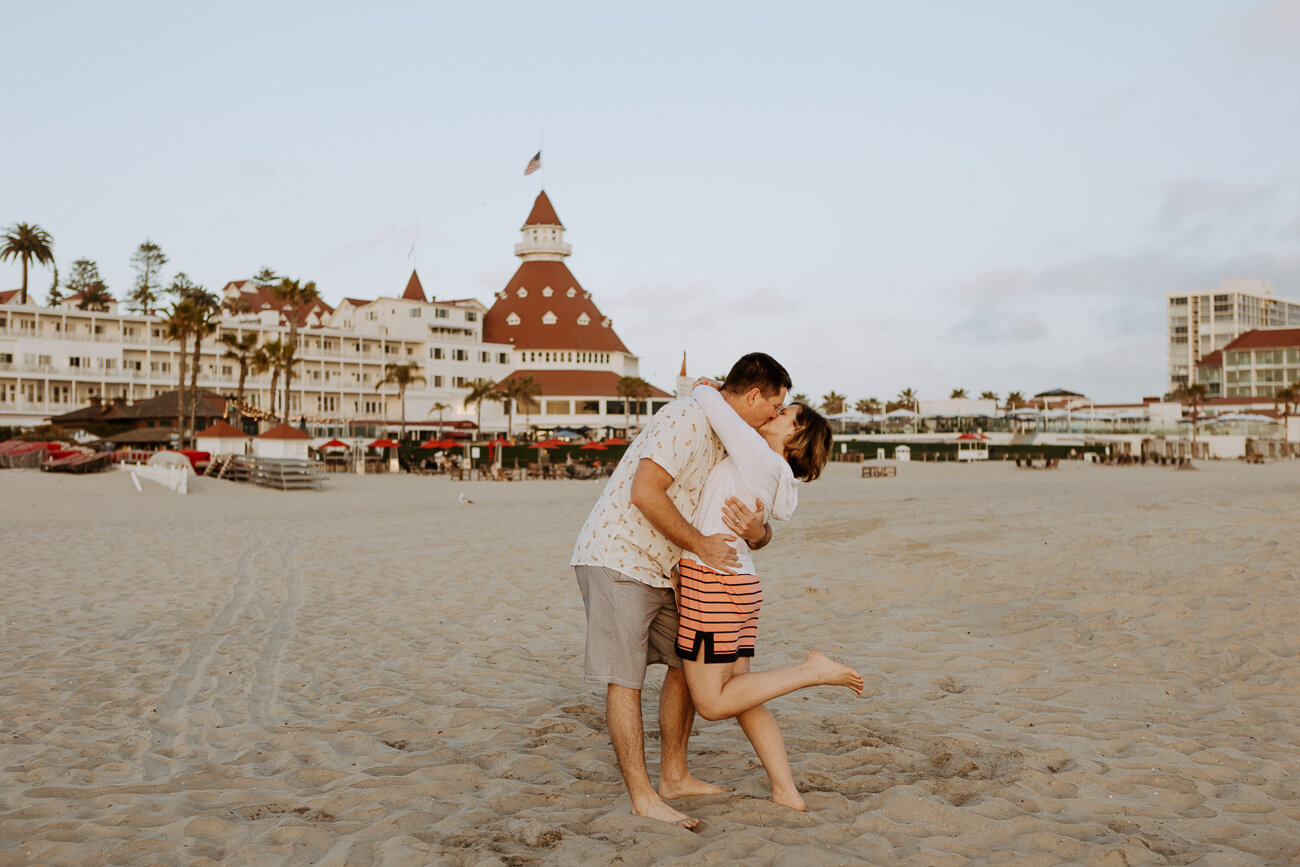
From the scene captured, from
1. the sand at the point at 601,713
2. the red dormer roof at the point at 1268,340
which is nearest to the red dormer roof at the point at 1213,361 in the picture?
the red dormer roof at the point at 1268,340

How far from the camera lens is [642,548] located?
3576mm

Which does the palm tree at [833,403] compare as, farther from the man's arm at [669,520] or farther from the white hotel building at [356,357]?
the man's arm at [669,520]

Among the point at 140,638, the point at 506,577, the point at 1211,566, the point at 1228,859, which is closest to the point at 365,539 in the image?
the point at 506,577

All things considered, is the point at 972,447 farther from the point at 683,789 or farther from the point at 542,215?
the point at 683,789

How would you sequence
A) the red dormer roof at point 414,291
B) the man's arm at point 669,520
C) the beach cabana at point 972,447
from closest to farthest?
the man's arm at point 669,520 < the beach cabana at point 972,447 < the red dormer roof at point 414,291

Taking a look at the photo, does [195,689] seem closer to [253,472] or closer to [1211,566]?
[1211,566]

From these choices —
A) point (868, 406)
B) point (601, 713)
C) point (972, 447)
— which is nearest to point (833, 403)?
point (868, 406)

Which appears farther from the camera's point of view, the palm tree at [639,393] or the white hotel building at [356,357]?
the palm tree at [639,393]

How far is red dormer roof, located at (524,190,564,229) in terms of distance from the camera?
89562 mm

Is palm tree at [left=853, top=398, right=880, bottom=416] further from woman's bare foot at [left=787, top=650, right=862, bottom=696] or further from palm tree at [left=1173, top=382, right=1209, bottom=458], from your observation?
woman's bare foot at [left=787, top=650, right=862, bottom=696]

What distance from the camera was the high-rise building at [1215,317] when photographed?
147 metres

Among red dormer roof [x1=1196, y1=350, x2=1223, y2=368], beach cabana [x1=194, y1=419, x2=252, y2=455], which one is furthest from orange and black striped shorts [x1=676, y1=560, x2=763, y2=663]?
red dormer roof [x1=1196, y1=350, x2=1223, y2=368]

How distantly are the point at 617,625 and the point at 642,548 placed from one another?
11.8 inches

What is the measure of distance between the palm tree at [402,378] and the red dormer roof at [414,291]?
11.8 meters
